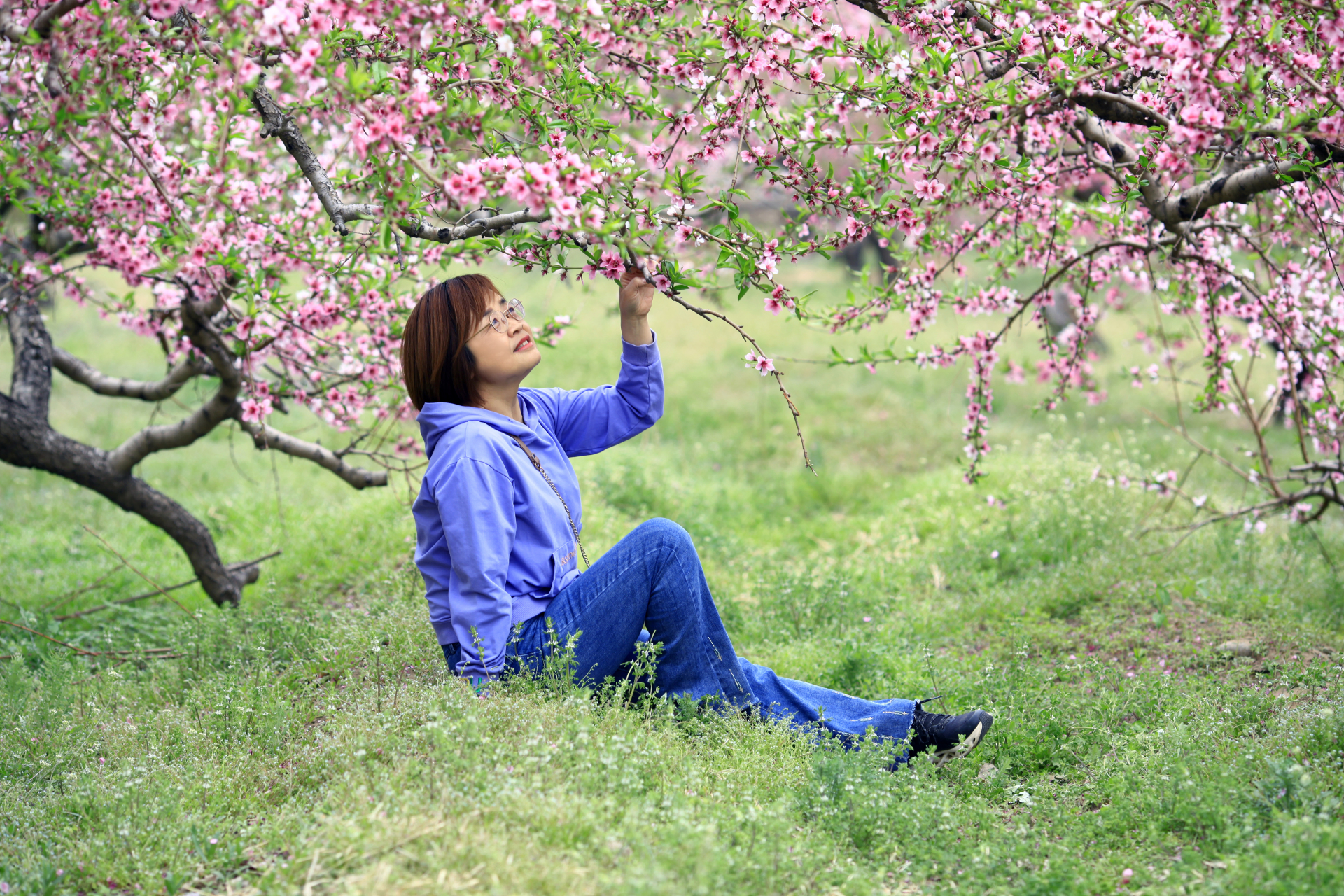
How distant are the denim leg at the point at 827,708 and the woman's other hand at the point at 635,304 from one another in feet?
3.93

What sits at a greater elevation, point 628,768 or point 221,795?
point 628,768

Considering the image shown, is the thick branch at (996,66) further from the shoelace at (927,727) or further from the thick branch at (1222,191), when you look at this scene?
the shoelace at (927,727)

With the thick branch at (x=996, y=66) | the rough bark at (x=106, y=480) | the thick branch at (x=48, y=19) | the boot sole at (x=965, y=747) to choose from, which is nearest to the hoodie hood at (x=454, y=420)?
the thick branch at (x=48, y=19)

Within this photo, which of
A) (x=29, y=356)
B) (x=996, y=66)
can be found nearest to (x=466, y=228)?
(x=996, y=66)

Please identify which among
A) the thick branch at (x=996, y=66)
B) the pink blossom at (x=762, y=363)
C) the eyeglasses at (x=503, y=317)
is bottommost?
the pink blossom at (x=762, y=363)

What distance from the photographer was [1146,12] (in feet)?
10.5

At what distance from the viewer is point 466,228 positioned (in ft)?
9.80

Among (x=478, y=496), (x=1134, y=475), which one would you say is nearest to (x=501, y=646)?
(x=478, y=496)

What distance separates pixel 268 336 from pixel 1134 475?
5440 millimetres

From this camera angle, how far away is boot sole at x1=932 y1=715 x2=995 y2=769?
330 cm

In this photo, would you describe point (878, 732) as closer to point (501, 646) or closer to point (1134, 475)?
point (501, 646)

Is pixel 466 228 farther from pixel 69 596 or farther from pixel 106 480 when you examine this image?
pixel 69 596

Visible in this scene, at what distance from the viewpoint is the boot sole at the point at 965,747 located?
3297mm

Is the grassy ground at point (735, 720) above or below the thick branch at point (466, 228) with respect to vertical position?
below
